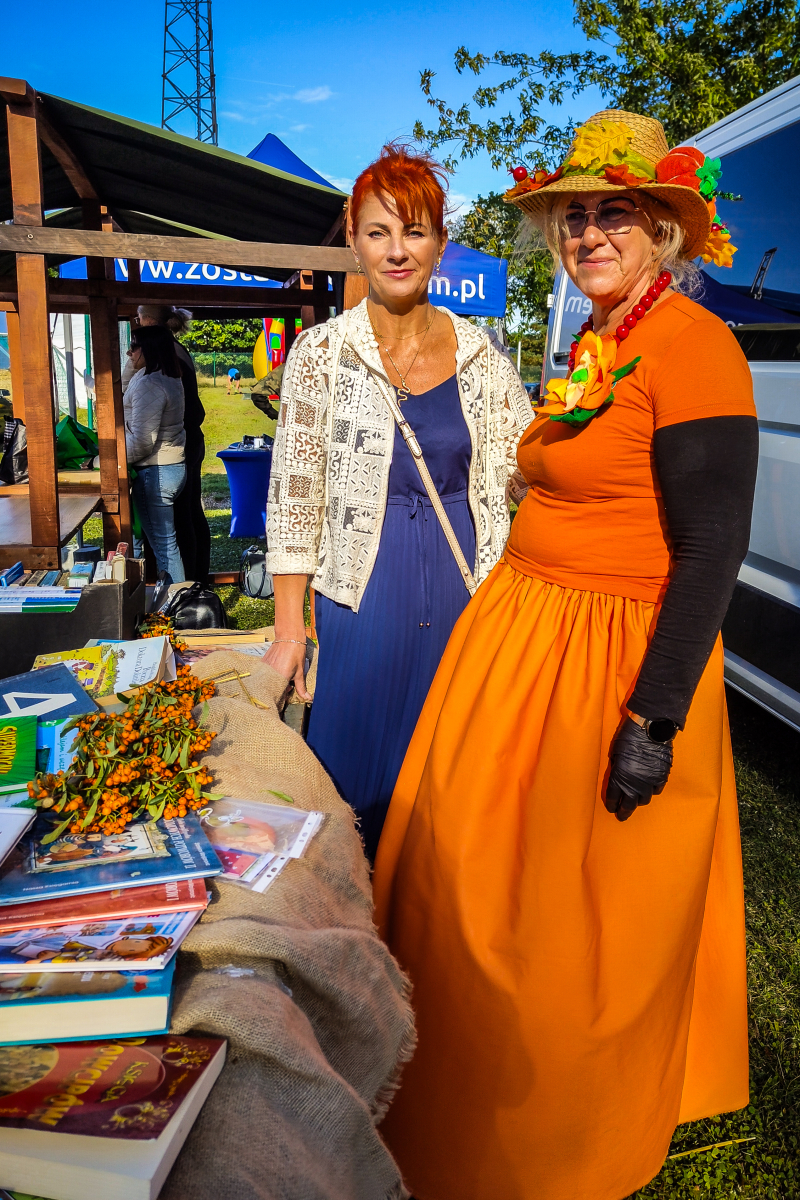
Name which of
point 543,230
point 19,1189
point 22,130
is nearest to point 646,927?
point 19,1189

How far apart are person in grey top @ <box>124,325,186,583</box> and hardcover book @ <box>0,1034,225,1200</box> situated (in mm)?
4755

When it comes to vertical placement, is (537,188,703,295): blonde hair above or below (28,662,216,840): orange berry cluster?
above

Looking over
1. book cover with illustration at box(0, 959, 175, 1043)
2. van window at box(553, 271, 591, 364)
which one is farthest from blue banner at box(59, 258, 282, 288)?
book cover with illustration at box(0, 959, 175, 1043)

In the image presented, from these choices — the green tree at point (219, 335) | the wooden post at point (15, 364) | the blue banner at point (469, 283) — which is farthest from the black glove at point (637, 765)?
the green tree at point (219, 335)

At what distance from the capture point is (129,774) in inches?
45.3

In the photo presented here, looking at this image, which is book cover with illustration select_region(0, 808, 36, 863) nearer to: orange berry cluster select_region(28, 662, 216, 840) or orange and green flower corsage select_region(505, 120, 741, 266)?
orange berry cluster select_region(28, 662, 216, 840)

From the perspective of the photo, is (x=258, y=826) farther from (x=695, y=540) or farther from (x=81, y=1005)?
(x=695, y=540)

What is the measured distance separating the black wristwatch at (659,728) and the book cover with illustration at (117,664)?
912 millimetres

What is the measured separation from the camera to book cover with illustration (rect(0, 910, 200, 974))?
799mm

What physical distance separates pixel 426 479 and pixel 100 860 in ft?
3.97

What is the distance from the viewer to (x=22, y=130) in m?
2.49

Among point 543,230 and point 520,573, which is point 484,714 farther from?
point 543,230

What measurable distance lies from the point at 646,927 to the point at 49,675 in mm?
1251

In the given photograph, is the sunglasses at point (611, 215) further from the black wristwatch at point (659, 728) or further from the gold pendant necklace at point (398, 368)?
the black wristwatch at point (659, 728)
